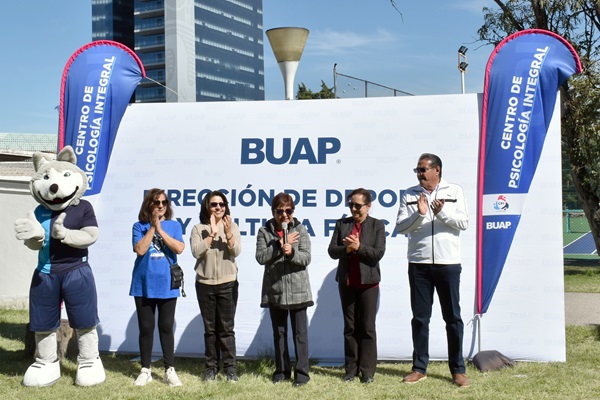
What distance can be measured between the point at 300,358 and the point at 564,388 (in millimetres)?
1970

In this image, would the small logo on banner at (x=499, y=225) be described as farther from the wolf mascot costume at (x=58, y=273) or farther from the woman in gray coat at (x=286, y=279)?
the wolf mascot costume at (x=58, y=273)

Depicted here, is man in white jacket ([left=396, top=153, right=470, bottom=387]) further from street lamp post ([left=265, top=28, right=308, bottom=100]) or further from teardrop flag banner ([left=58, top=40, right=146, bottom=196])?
street lamp post ([left=265, top=28, right=308, bottom=100])

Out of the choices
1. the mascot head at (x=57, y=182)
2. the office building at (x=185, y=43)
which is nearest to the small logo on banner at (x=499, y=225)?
the mascot head at (x=57, y=182)

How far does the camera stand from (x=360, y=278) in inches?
225

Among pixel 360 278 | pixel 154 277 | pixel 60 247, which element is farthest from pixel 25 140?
pixel 360 278

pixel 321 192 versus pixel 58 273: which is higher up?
pixel 321 192

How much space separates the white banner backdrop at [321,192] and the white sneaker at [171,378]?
3.14ft

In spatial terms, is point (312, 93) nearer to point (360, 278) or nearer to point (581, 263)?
point (581, 263)

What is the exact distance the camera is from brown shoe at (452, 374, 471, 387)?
219 inches

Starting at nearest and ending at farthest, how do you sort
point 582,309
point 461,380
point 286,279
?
1. point 461,380
2. point 286,279
3. point 582,309

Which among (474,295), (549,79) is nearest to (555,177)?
(549,79)

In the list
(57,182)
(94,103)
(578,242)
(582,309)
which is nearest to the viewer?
(57,182)

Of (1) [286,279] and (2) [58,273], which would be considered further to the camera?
(2) [58,273]

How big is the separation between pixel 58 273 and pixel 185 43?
306ft
